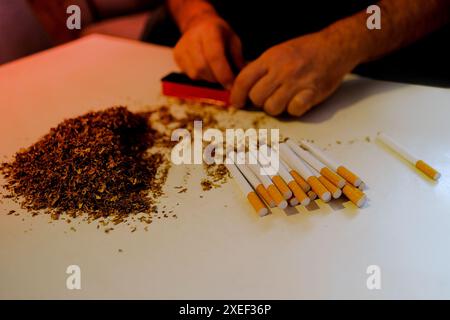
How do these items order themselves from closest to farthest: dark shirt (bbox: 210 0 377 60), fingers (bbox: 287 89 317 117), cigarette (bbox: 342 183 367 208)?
cigarette (bbox: 342 183 367 208)
fingers (bbox: 287 89 317 117)
dark shirt (bbox: 210 0 377 60)

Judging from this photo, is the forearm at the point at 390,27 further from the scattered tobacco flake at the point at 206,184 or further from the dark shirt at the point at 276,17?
the scattered tobacco flake at the point at 206,184

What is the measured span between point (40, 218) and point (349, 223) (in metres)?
0.47

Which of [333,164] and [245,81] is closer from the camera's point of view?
[333,164]

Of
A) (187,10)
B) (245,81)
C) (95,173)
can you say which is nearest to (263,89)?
(245,81)

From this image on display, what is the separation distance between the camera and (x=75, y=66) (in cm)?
114

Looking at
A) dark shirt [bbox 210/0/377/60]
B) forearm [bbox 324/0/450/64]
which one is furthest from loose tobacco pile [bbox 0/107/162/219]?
dark shirt [bbox 210/0/377/60]

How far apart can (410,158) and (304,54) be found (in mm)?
324

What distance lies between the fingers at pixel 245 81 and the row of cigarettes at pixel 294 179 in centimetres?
20

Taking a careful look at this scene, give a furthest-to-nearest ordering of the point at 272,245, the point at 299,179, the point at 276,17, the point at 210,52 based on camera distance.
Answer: the point at 276,17, the point at 210,52, the point at 299,179, the point at 272,245

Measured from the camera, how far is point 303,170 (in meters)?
0.67

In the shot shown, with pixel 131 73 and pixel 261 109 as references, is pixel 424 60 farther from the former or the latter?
pixel 131 73

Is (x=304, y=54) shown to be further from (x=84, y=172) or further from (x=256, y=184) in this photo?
(x=84, y=172)

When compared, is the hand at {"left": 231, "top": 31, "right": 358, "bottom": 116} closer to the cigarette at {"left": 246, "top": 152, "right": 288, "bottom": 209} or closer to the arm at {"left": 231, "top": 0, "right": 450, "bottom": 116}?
the arm at {"left": 231, "top": 0, "right": 450, "bottom": 116}

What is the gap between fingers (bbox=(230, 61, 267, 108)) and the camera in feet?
2.86
